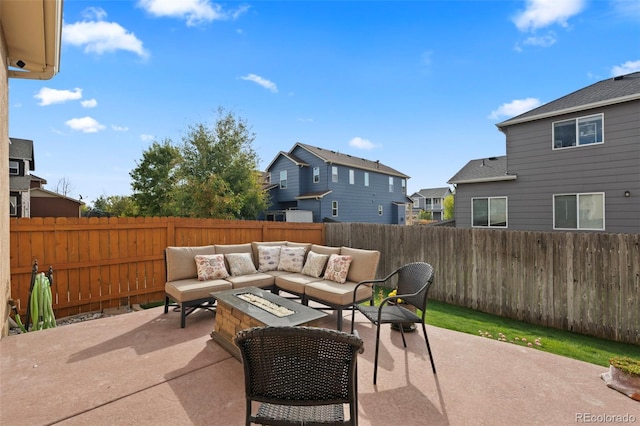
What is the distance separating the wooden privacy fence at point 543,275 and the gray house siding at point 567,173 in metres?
5.40

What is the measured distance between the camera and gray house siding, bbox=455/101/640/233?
765cm

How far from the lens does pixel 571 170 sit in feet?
28.3

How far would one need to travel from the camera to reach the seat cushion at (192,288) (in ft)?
13.5

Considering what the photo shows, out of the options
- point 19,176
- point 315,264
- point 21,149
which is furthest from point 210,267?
point 21,149

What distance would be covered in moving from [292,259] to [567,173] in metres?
9.05

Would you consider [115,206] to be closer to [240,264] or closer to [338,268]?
[240,264]

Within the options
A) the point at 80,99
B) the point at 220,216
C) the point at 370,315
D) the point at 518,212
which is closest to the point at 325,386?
the point at 370,315

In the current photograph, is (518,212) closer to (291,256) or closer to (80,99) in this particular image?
(291,256)

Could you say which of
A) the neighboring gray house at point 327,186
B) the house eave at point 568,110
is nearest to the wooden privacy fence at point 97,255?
the house eave at point 568,110

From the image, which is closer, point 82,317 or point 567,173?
point 82,317

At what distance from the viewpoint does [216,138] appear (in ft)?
45.4

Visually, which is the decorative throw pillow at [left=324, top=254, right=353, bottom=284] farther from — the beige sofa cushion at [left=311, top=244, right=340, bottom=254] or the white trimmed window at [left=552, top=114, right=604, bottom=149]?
the white trimmed window at [left=552, top=114, right=604, bottom=149]

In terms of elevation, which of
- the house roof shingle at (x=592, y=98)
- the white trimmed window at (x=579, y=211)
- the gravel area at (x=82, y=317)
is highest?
the house roof shingle at (x=592, y=98)

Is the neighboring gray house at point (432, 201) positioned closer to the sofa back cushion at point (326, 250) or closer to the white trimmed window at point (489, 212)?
the white trimmed window at point (489, 212)
